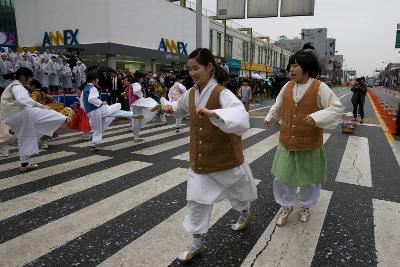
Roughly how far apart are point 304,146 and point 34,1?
2546 centimetres

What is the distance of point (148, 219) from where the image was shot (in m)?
3.91

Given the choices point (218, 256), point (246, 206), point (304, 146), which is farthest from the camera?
point (304, 146)

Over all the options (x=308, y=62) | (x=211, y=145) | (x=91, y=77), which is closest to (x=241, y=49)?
(x=91, y=77)

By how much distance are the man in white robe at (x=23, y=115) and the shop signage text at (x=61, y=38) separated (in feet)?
57.5

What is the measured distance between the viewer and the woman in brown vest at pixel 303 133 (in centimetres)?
359

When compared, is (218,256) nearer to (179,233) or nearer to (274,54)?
(179,233)

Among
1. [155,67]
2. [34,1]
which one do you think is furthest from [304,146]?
[34,1]

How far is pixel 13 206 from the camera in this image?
14.1 feet

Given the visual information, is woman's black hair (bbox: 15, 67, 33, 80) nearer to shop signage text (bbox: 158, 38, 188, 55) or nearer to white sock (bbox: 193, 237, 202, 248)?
white sock (bbox: 193, 237, 202, 248)

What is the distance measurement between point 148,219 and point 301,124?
6.56 ft

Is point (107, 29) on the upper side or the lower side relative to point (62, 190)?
upper

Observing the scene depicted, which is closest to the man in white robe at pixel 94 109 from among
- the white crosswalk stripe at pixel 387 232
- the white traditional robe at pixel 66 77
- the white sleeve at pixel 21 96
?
the white sleeve at pixel 21 96

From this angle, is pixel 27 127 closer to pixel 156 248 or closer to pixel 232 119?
pixel 156 248

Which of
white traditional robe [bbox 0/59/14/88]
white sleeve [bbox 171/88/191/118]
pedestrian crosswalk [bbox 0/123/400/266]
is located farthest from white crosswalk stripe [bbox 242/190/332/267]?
white traditional robe [bbox 0/59/14/88]
